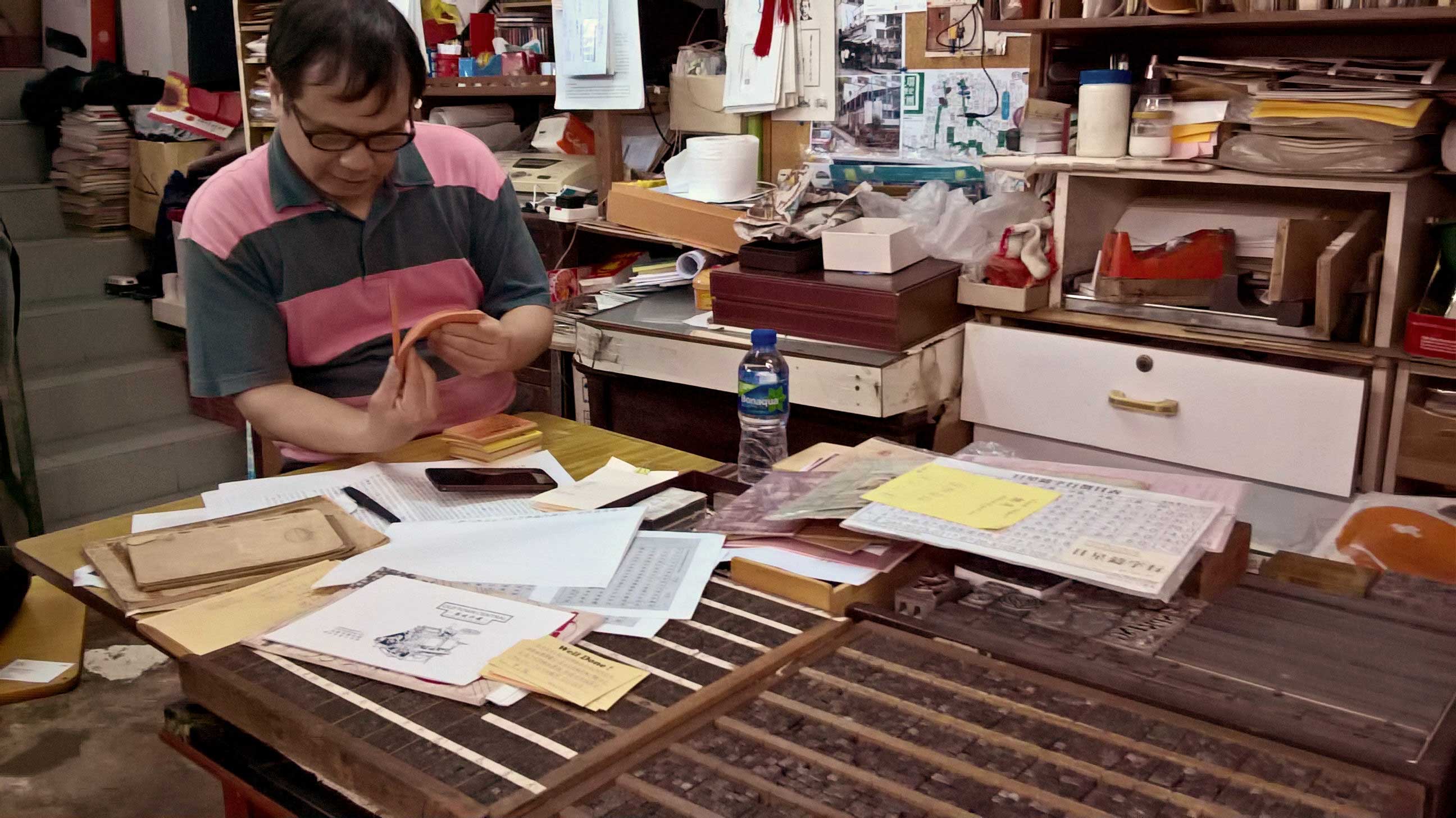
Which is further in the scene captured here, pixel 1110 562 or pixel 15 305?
pixel 15 305

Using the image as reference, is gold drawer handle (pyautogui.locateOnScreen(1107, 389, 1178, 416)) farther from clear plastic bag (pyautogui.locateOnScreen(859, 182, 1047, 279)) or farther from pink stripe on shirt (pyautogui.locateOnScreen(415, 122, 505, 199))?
pink stripe on shirt (pyautogui.locateOnScreen(415, 122, 505, 199))

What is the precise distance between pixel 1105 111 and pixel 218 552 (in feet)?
5.43

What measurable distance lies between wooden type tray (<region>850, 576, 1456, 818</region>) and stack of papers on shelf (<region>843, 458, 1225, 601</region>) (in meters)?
0.05

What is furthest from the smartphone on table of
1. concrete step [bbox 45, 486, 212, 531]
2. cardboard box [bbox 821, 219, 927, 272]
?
concrete step [bbox 45, 486, 212, 531]

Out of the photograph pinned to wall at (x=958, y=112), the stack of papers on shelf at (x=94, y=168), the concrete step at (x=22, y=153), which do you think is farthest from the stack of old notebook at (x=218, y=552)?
the concrete step at (x=22, y=153)

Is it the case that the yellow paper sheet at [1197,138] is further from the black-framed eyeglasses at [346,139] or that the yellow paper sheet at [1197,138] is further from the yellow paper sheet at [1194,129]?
the black-framed eyeglasses at [346,139]

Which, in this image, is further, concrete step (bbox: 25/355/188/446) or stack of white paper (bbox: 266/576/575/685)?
concrete step (bbox: 25/355/188/446)

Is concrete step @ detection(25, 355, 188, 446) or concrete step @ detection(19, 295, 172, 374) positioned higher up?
concrete step @ detection(19, 295, 172, 374)

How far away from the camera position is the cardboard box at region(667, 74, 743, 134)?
2.93 m

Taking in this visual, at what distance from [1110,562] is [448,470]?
2.93 ft

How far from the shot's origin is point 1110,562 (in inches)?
43.2

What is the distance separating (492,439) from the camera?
1.71 meters

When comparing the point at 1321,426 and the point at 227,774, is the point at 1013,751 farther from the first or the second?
the point at 1321,426

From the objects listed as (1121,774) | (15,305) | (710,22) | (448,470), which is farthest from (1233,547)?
Result: (15,305)
